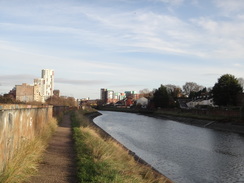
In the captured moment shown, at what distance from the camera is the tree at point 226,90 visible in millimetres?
67562

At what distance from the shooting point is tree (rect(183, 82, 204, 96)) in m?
144

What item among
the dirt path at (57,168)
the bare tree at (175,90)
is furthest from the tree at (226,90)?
the bare tree at (175,90)

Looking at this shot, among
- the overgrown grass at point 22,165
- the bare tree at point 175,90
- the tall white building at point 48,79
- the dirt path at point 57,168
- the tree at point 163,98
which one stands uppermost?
the tall white building at point 48,79

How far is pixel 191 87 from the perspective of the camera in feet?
482

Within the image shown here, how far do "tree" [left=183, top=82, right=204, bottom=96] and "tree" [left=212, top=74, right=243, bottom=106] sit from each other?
7549cm

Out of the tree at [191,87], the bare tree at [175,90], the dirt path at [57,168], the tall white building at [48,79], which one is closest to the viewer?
the dirt path at [57,168]

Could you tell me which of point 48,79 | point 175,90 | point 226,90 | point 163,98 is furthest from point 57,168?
point 48,79

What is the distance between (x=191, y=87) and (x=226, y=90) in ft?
262

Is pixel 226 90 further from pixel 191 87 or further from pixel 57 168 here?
pixel 191 87

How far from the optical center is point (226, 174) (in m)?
16.9

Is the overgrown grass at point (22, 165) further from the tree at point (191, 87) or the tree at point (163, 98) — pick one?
the tree at point (191, 87)

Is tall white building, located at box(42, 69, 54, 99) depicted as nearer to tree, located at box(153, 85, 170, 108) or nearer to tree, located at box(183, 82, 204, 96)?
tree, located at box(183, 82, 204, 96)

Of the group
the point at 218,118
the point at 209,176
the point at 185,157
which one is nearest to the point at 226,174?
the point at 209,176

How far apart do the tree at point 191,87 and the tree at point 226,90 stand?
7549 cm
